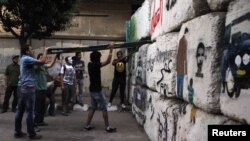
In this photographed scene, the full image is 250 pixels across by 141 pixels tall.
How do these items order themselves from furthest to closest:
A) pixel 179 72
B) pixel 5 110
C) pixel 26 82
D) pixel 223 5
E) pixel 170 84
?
pixel 5 110
pixel 26 82
pixel 170 84
pixel 179 72
pixel 223 5

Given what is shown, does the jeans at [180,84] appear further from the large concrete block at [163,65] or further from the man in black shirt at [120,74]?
the man in black shirt at [120,74]

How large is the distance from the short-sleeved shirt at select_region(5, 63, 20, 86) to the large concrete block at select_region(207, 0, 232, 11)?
359 inches

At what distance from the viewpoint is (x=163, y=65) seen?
24.9ft

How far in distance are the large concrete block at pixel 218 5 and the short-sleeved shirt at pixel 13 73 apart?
29.9 ft

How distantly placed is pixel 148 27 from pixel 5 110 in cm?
503

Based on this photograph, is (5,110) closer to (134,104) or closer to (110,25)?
(134,104)

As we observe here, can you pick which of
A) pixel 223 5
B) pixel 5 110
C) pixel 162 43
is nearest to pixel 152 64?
pixel 162 43

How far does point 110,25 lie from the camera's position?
18.9 metres

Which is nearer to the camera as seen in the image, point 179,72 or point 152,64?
point 179,72

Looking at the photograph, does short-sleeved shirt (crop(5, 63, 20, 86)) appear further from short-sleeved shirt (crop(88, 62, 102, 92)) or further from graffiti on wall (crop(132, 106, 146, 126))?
short-sleeved shirt (crop(88, 62, 102, 92))

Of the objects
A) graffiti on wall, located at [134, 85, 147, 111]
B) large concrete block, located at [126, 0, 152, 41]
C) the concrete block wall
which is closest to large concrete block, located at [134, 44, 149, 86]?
graffiti on wall, located at [134, 85, 147, 111]

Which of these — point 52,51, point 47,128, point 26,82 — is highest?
point 52,51

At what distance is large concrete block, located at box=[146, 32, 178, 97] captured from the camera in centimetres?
676

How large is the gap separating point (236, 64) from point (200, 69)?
105 cm
